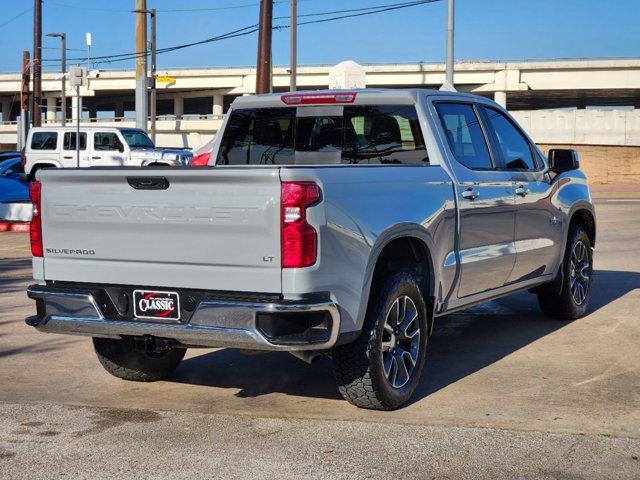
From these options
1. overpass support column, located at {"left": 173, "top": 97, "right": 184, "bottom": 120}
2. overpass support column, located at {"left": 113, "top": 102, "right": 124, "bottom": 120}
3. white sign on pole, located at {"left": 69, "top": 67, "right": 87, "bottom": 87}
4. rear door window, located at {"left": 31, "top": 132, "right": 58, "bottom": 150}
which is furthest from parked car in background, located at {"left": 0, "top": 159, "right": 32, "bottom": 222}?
overpass support column, located at {"left": 113, "top": 102, "right": 124, "bottom": 120}

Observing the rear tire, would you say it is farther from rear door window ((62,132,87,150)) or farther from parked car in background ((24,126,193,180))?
rear door window ((62,132,87,150))

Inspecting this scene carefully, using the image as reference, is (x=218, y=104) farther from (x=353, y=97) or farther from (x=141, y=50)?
(x=353, y=97)

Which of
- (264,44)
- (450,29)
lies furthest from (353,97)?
(264,44)

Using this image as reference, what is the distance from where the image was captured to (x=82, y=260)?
5.95 metres

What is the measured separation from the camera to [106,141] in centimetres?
2953

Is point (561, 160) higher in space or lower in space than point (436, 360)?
higher

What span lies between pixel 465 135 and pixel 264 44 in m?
17.8

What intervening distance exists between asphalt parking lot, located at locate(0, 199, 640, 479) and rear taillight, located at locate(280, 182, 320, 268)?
989 mm

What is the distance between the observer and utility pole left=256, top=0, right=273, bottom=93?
24.7 meters

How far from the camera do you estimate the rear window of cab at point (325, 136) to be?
7090mm

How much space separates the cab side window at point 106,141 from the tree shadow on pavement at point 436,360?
20.9 metres

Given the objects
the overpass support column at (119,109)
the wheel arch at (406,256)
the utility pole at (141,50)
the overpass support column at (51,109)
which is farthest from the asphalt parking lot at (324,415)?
the overpass support column at (119,109)

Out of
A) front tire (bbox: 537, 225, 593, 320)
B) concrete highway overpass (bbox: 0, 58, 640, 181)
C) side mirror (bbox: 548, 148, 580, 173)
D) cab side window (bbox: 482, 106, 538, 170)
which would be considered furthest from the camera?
concrete highway overpass (bbox: 0, 58, 640, 181)

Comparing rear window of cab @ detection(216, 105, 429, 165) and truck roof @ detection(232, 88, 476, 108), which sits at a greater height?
truck roof @ detection(232, 88, 476, 108)
